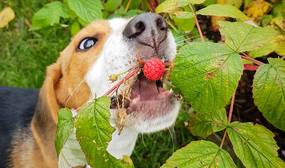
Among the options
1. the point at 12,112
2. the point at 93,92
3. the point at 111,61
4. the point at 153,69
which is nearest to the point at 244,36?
the point at 153,69

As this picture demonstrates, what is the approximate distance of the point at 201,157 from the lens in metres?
1.89

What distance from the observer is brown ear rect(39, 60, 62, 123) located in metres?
2.93

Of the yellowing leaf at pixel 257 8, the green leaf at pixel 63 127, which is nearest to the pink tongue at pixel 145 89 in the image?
the green leaf at pixel 63 127

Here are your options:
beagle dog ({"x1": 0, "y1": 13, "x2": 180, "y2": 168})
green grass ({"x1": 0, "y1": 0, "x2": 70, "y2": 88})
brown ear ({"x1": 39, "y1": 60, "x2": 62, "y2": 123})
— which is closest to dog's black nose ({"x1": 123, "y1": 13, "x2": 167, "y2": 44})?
beagle dog ({"x1": 0, "y1": 13, "x2": 180, "y2": 168})

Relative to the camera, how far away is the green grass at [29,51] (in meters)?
4.38

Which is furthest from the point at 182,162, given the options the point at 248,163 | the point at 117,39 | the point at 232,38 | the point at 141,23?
the point at 117,39

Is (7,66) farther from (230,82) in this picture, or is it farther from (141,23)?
(230,82)


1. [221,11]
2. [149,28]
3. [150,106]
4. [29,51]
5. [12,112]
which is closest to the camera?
[221,11]

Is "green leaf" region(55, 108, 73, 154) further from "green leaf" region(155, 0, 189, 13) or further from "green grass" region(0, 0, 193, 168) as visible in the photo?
"green grass" region(0, 0, 193, 168)

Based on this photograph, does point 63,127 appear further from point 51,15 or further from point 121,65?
point 51,15

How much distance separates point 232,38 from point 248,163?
0.45 metres

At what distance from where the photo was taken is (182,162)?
6.23ft

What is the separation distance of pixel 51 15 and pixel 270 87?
188 centimetres

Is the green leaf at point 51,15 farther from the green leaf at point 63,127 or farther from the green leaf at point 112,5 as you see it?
the green leaf at point 63,127
